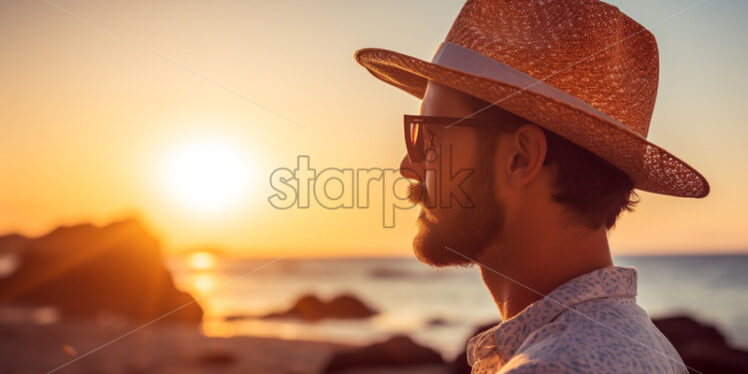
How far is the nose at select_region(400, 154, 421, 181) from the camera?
294 centimetres

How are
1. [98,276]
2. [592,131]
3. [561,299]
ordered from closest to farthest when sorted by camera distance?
[561,299], [592,131], [98,276]

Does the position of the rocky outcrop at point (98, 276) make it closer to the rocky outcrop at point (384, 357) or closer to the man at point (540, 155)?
the rocky outcrop at point (384, 357)

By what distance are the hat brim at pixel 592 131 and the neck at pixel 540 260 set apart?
33 centimetres

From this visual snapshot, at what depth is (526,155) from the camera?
239 centimetres

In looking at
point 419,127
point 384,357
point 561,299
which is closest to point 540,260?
point 561,299

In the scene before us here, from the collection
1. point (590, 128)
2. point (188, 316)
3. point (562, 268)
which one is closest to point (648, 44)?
point (590, 128)

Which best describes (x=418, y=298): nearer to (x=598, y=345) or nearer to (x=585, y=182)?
(x=585, y=182)

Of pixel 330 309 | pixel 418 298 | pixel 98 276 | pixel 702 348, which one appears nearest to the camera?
pixel 702 348

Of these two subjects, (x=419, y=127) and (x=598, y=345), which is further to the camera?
(x=419, y=127)

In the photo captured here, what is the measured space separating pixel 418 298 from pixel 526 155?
32.5m

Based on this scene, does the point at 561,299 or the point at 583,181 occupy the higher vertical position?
the point at 583,181

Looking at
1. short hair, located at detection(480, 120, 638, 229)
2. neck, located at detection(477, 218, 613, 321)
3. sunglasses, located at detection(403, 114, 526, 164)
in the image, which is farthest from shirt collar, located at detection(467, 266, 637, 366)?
sunglasses, located at detection(403, 114, 526, 164)

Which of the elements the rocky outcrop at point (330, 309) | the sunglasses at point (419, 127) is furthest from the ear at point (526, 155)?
the rocky outcrop at point (330, 309)

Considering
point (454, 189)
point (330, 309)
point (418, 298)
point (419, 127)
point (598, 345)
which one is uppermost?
point (419, 127)
